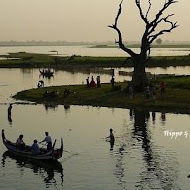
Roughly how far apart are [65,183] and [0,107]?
39.4 metres

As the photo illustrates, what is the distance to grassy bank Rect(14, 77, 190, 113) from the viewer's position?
7074 centimetres

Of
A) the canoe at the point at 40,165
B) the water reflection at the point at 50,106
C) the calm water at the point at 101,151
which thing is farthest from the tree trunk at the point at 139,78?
the canoe at the point at 40,165

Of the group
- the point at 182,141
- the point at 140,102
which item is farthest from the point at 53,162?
the point at 140,102

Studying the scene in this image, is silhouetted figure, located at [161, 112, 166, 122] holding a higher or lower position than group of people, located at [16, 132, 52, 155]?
lower

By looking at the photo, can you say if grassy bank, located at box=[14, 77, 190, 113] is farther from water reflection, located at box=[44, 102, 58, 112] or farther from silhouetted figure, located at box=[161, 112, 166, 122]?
silhouetted figure, located at box=[161, 112, 166, 122]

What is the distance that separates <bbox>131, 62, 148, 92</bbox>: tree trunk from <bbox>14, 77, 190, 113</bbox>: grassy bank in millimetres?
1767

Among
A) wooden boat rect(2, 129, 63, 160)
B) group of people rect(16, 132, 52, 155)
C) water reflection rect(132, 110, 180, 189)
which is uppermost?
group of people rect(16, 132, 52, 155)

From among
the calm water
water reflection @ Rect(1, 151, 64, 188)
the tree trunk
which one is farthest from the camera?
the tree trunk

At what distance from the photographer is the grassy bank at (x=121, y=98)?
7074 cm

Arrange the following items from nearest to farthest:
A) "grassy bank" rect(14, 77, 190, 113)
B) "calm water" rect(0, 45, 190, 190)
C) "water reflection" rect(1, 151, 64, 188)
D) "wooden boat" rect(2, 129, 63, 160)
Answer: "calm water" rect(0, 45, 190, 190)
"water reflection" rect(1, 151, 64, 188)
"wooden boat" rect(2, 129, 63, 160)
"grassy bank" rect(14, 77, 190, 113)

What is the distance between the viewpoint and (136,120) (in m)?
62.5

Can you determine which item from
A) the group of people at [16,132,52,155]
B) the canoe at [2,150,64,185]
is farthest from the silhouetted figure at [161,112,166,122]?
the canoe at [2,150,64,185]

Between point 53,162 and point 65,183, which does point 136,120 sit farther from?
point 65,183

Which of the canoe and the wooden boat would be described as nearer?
the canoe
